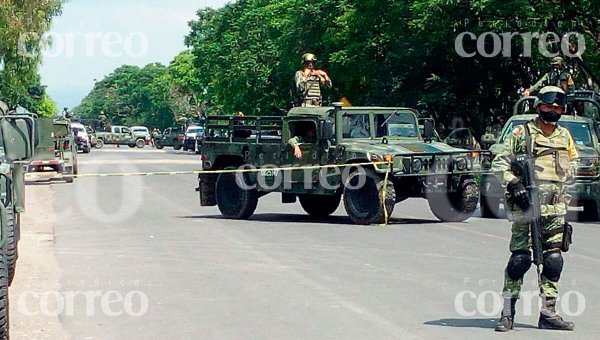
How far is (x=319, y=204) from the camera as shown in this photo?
20.7 metres

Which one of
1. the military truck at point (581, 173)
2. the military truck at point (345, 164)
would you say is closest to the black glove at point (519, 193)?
the military truck at point (345, 164)

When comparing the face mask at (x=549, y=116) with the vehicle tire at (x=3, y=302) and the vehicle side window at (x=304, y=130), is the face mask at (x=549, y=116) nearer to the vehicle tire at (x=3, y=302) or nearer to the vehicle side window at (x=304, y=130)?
the vehicle tire at (x=3, y=302)

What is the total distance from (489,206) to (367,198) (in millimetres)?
3167

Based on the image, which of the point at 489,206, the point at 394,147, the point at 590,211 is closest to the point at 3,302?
the point at 394,147

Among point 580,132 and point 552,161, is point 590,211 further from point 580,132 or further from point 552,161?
point 552,161

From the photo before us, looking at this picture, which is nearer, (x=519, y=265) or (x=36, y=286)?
(x=519, y=265)

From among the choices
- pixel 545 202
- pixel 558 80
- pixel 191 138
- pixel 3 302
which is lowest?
pixel 191 138

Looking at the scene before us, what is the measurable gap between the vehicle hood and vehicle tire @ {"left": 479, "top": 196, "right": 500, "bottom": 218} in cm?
196

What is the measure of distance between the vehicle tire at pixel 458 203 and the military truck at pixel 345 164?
0.05ft

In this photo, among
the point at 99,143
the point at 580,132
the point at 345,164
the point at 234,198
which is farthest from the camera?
the point at 99,143

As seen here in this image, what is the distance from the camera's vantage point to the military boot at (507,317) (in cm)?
900

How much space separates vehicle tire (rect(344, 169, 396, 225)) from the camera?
18047 millimetres

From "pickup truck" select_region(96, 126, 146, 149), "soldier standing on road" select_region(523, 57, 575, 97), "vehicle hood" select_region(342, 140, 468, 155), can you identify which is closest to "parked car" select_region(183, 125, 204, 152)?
"pickup truck" select_region(96, 126, 146, 149)

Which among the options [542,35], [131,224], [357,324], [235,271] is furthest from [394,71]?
[357,324]
